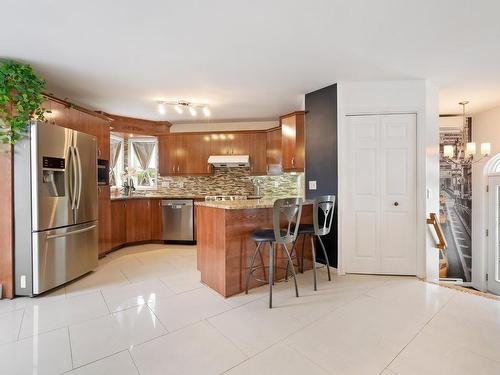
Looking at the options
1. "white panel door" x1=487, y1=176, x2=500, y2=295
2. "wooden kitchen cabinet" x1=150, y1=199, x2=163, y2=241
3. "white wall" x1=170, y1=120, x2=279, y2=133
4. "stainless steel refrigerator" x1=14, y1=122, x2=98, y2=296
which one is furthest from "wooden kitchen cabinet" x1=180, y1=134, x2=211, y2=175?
"white panel door" x1=487, y1=176, x2=500, y2=295

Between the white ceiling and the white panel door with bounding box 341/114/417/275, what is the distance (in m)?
0.65

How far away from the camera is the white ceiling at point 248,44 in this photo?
184 cm

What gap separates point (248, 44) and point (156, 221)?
365 cm

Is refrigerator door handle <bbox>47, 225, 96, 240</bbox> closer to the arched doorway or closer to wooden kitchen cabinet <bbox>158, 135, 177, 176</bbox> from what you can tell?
wooden kitchen cabinet <bbox>158, 135, 177, 176</bbox>

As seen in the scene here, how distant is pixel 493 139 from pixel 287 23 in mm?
4315

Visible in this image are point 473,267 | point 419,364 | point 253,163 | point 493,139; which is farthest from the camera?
point 253,163

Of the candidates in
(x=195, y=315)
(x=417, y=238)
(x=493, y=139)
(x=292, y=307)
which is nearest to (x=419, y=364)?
(x=292, y=307)

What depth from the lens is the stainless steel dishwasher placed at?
187 inches

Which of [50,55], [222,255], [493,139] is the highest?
[50,55]

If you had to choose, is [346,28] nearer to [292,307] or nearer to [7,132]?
[292,307]

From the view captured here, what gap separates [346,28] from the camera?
2.06m

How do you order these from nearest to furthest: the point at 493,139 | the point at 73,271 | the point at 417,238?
the point at 73,271 → the point at 417,238 → the point at 493,139

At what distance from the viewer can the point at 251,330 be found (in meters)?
1.96

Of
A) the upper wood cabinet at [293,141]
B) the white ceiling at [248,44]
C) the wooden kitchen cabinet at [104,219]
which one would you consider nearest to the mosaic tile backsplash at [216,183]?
the upper wood cabinet at [293,141]
